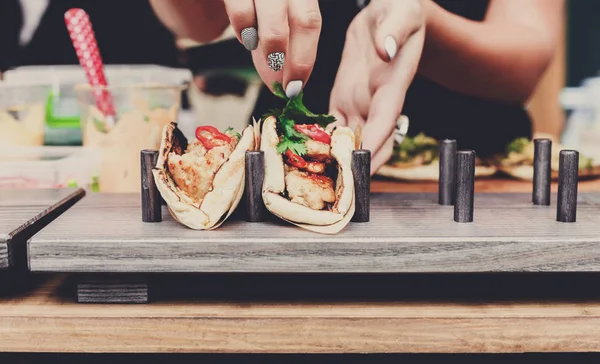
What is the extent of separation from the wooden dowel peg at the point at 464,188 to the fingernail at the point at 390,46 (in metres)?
0.42

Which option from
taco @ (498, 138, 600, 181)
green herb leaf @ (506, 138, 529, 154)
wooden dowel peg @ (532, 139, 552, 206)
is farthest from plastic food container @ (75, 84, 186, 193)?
green herb leaf @ (506, 138, 529, 154)

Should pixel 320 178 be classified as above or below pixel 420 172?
above

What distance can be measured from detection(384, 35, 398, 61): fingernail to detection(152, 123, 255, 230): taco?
0.48 metres

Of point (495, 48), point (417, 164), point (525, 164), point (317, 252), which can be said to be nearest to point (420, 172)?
point (417, 164)

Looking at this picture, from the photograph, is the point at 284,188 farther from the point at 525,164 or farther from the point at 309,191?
the point at 525,164

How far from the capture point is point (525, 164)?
7.22ft

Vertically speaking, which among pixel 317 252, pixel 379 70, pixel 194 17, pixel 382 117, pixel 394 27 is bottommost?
pixel 317 252

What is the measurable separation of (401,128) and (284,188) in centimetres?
62

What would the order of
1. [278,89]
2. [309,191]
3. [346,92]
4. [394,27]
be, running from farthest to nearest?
[346,92], [394,27], [278,89], [309,191]

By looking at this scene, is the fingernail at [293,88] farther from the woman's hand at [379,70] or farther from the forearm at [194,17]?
the forearm at [194,17]

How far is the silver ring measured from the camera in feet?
5.74

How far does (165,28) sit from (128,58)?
225 mm

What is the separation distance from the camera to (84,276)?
1.14 meters

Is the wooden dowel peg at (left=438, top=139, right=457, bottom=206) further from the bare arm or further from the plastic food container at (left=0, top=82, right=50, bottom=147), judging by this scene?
the plastic food container at (left=0, top=82, right=50, bottom=147)
